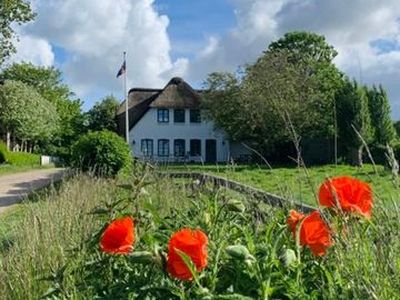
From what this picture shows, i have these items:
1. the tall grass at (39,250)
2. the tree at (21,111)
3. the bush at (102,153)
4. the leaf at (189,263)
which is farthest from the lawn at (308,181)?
the tree at (21,111)

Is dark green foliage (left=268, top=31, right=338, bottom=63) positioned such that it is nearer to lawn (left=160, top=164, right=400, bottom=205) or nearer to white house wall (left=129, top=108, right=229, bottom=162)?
white house wall (left=129, top=108, right=229, bottom=162)

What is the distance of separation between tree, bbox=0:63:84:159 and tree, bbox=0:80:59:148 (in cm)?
1305

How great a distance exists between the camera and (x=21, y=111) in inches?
1831

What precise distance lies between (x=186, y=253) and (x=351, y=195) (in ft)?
Answer: 1.79

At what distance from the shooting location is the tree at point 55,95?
69.1 meters

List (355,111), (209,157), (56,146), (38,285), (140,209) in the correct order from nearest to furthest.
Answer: (140,209) → (38,285) → (355,111) → (209,157) → (56,146)

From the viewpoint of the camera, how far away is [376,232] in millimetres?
2031

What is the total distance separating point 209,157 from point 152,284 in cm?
5415

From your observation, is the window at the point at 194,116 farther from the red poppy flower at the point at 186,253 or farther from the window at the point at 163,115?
the red poppy flower at the point at 186,253

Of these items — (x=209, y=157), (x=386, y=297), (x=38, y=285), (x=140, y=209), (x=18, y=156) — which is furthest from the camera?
(x=209, y=157)

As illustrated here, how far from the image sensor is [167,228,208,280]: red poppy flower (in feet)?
6.40

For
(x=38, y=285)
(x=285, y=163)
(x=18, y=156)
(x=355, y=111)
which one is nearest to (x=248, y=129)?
(x=285, y=163)

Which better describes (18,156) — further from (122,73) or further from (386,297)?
(386,297)

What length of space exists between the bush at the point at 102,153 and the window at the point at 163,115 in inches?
1522
